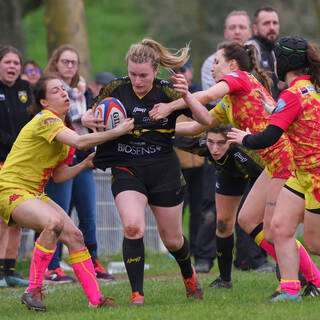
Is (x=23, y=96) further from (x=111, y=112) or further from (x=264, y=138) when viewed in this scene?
(x=264, y=138)

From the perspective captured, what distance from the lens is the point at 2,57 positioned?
30.0 ft

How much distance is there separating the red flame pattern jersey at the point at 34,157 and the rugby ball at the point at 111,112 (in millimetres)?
384

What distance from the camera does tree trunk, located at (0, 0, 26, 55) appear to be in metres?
18.5

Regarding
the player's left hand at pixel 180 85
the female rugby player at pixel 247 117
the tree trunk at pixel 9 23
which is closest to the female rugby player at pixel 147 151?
the female rugby player at pixel 247 117

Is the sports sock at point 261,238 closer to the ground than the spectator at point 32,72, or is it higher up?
closer to the ground

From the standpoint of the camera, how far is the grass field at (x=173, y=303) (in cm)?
606

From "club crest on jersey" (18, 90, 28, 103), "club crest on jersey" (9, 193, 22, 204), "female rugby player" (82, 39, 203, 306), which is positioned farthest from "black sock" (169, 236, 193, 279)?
"club crest on jersey" (18, 90, 28, 103)

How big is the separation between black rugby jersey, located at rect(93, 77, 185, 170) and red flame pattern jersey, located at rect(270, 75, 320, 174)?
113 cm

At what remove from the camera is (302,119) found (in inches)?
247

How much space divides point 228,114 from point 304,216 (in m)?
1.32

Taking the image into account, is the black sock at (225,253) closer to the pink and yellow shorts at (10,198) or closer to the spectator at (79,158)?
the spectator at (79,158)

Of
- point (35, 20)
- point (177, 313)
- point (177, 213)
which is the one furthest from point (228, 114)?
point (35, 20)

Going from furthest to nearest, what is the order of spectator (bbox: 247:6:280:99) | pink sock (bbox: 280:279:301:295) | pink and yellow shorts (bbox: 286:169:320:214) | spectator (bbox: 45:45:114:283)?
spectator (bbox: 247:6:280:99) → spectator (bbox: 45:45:114:283) → pink sock (bbox: 280:279:301:295) → pink and yellow shorts (bbox: 286:169:320:214)

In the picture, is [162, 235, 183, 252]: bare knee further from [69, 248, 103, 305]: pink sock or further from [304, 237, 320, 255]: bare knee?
[304, 237, 320, 255]: bare knee
